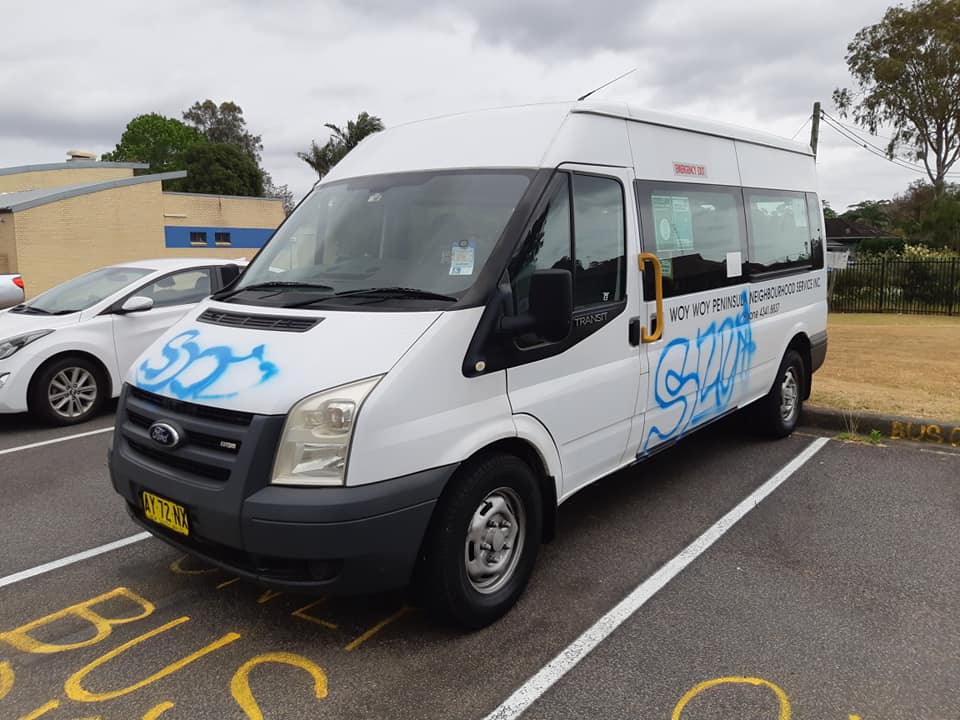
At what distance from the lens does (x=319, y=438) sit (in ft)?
9.61

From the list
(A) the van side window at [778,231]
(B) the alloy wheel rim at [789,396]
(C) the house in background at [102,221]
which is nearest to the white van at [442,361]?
(A) the van side window at [778,231]

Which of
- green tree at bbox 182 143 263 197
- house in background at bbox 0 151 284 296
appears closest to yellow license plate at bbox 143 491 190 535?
house in background at bbox 0 151 284 296

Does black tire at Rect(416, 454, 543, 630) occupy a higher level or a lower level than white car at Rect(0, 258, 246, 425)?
lower

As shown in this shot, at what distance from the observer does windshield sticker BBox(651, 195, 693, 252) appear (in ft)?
14.6

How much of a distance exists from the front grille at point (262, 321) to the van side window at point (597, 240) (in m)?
1.34

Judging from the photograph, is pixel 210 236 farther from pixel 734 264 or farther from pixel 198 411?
pixel 198 411

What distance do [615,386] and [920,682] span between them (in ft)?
6.10

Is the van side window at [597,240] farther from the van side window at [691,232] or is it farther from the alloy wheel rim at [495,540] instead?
the alloy wheel rim at [495,540]

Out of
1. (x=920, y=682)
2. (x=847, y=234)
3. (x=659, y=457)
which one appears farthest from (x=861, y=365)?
(x=847, y=234)

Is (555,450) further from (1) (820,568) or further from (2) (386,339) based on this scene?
(1) (820,568)

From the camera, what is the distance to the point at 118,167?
42.5 metres

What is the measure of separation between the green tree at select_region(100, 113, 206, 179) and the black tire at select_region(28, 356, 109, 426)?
219 feet

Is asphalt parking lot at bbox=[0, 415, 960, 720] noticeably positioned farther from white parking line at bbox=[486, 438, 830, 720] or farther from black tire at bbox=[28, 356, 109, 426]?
black tire at bbox=[28, 356, 109, 426]

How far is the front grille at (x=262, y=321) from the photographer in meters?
3.30
